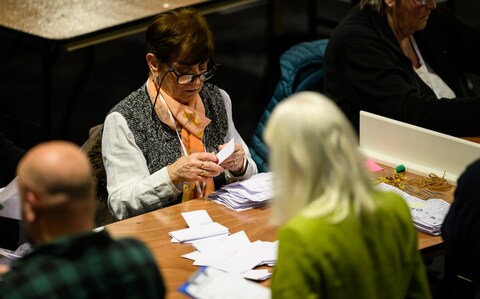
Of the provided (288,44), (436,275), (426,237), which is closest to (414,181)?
(426,237)

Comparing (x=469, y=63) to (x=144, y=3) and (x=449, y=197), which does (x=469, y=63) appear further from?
(x=144, y=3)

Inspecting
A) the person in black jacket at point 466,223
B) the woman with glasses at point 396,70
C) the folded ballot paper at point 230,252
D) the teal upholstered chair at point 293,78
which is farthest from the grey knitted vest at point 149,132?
the person in black jacket at point 466,223

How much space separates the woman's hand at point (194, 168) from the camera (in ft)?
11.1

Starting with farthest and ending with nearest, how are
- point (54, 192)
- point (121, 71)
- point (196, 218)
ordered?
point (121, 71) → point (196, 218) → point (54, 192)

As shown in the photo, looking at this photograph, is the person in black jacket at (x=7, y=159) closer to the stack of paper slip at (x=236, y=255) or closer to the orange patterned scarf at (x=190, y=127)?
the orange patterned scarf at (x=190, y=127)

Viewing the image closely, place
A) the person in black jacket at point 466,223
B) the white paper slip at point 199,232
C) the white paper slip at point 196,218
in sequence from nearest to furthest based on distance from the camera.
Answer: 1. the person in black jacket at point 466,223
2. the white paper slip at point 199,232
3. the white paper slip at point 196,218

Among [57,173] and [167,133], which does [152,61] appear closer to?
[167,133]

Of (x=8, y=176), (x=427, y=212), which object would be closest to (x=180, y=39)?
(x=8, y=176)

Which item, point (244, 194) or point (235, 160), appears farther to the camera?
point (235, 160)

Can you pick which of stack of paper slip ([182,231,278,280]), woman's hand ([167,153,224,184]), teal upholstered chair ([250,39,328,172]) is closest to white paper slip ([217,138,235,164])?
woman's hand ([167,153,224,184])

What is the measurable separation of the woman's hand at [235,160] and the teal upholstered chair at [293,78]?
695 mm

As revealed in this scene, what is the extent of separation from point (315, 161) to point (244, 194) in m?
1.41

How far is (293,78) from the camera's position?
172 inches

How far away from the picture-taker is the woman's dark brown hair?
3441 mm
